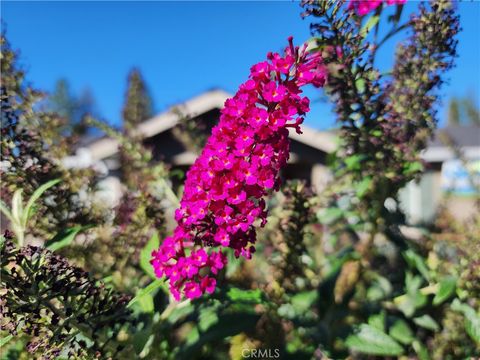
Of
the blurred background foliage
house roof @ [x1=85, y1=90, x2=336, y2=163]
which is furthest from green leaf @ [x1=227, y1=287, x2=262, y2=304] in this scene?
house roof @ [x1=85, y1=90, x2=336, y2=163]

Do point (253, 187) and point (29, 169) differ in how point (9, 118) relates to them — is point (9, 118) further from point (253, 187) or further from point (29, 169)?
point (253, 187)

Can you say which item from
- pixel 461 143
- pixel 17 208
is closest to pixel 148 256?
pixel 17 208

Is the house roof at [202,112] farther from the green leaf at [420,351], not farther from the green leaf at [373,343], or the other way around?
the green leaf at [373,343]

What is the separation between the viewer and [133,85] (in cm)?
277

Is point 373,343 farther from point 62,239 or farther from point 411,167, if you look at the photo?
point 62,239

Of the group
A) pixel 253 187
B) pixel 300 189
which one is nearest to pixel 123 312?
pixel 253 187

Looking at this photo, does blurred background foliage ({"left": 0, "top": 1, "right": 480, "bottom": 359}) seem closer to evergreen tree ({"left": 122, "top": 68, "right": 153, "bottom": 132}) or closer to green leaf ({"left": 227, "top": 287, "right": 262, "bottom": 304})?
green leaf ({"left": 227, "top": 287, "right": 262, "bottom": 304})

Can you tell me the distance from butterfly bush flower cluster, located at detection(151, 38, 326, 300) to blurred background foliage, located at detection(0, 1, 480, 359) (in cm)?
24

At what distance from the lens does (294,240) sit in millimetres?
1705

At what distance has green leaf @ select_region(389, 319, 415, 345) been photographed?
1.78 metres

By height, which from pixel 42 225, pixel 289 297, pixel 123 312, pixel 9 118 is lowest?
pixel 289 297

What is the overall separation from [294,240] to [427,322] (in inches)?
28.6

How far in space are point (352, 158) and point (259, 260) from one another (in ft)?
3.08

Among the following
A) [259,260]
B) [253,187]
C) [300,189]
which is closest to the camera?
[253,187]
